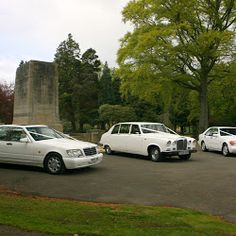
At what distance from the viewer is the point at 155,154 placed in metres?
17.5

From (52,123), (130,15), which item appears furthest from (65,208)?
(130,15)

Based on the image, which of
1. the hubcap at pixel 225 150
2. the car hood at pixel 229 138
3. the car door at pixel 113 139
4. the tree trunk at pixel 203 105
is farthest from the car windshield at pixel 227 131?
the tree trunk at pixel 203 105

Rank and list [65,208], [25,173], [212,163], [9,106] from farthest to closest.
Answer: [9,106], [212,163], [25,173], [65,208]

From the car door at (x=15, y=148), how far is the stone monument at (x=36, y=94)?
8133 millimetres

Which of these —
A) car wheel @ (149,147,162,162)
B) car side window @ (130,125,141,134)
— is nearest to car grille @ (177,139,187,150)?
car wheel @ (149,147,162,162)

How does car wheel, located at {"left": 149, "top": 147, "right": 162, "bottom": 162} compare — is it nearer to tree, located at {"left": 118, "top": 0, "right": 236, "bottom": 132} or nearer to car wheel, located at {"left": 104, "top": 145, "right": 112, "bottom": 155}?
car wheel, located at {"left": 104, "top": 145, "right": 112, "bottom": 155}

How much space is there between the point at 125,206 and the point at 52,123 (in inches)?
619

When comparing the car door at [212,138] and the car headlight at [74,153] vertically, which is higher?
the car door at [212,138]

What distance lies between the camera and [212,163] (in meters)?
17.3

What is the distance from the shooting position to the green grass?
250 inches

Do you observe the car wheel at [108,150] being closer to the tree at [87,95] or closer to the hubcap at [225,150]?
the hubcap at [225,150]

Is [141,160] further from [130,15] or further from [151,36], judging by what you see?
[130,15]

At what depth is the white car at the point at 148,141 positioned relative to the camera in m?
17.3

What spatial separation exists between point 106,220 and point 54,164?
6.47 m
